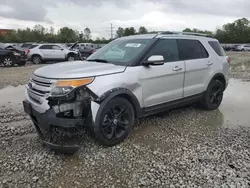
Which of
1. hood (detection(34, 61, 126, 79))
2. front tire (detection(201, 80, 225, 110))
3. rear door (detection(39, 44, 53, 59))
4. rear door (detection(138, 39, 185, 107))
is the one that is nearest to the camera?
hood (detection(34, 61, 126, 79))

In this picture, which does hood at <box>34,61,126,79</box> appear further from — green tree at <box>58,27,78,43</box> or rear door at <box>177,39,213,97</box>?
green tree at <box>58,27,78,43</box>

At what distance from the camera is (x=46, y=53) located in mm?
19297

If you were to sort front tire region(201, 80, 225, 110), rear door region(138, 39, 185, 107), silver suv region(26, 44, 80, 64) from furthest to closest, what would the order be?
silver suv region(26, 44, 80, 64), front tire region(201, 80, 225, 110), rear door region(138, 39, 185, 107)

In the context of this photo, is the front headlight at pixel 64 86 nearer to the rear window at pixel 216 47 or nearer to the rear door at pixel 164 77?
the rear door at pixel 164 77

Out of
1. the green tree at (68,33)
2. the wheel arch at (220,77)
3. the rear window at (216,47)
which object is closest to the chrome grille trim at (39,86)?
the wheel arch at (220,77)

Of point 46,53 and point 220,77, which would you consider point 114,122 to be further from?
point 46,53

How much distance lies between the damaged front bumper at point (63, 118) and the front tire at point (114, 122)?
17cm

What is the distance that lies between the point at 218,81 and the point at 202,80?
704 millimetres

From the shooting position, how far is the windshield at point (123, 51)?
4.26 metres

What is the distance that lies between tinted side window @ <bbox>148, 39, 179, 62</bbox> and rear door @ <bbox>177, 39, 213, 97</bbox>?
0.16m

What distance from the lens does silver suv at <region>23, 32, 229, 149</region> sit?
3.48 metres

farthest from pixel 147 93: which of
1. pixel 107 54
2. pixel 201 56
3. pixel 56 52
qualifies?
pixel 56 52

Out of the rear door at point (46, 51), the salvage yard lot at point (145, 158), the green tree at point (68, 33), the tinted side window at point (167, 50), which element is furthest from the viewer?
the green tree at point (68, 33)

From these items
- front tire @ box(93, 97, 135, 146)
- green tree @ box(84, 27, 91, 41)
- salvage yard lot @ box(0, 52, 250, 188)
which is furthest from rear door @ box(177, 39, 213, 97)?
green tree @ box(84, 27, 91, 41)
